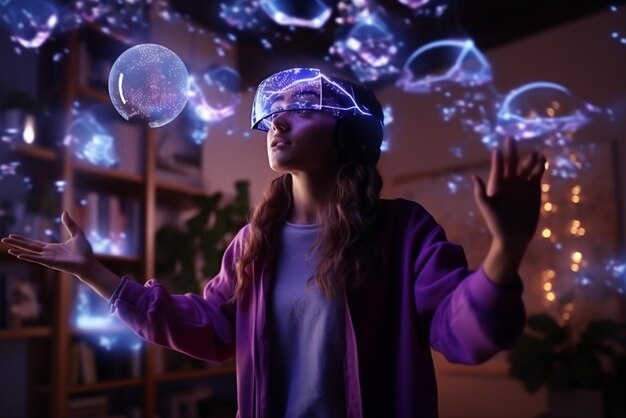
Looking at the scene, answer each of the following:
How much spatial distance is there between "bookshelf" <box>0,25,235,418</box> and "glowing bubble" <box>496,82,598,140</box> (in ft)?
6.96

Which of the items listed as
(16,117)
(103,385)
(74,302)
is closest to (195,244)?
(74,302)

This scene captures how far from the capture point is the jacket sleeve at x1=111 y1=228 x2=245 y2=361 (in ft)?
3.13

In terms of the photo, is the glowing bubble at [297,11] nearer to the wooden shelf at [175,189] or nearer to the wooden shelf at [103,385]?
Answer: the wooden shelf at [175,189]

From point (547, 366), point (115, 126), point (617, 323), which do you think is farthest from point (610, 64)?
point (115, 126)

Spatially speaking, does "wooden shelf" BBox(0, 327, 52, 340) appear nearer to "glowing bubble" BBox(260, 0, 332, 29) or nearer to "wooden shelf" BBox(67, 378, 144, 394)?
"wooden shelf" BBox(67, 378, 144, 394)

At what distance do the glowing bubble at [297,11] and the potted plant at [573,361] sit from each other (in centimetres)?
200

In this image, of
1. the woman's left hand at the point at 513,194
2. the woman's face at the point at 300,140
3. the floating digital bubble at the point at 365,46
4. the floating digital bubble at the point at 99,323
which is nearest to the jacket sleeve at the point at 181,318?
the woman's face at the point at 300,140

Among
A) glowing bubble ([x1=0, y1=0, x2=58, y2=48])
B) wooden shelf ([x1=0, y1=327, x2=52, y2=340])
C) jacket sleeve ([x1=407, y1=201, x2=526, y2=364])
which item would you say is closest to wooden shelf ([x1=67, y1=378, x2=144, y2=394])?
wooden shelf ([x1=0, y1=327, x2=52, y2=340])

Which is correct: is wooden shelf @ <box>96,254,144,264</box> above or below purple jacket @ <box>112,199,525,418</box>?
above

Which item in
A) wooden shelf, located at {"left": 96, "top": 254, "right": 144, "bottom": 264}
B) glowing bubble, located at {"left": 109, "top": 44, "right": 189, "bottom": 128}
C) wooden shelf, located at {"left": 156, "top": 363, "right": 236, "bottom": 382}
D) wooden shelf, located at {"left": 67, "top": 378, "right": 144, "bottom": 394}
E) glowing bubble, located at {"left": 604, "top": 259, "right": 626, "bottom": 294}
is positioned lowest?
wooden shelf, located at {"left": 156, "top": 363, "right": 236, "bottom": 382}

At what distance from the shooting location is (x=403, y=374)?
2.68 feet

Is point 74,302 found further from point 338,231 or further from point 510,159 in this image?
point 510,159

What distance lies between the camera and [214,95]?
11.4 ft

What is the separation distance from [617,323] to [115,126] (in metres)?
2.80
